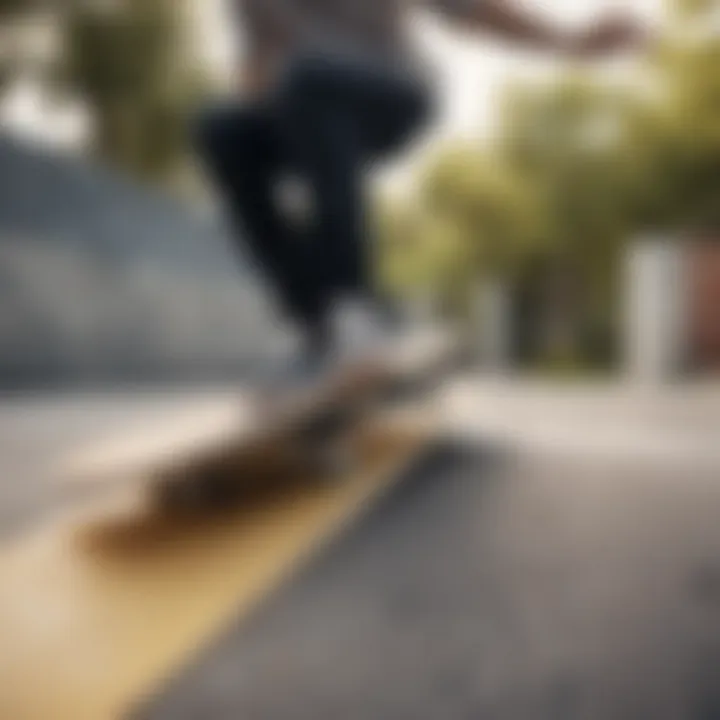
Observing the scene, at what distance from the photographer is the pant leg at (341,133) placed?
115 cm

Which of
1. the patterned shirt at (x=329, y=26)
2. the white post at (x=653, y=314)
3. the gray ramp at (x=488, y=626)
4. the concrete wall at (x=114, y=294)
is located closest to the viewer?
the gray ramp at (x=488, y=626)

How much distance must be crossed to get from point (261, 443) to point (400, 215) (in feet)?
2.07

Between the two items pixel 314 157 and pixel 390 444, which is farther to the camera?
pixel 390 444

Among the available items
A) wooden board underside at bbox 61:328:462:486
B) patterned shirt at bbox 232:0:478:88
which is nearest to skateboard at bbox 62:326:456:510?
wooden board underside at bbox 61:328:462:486

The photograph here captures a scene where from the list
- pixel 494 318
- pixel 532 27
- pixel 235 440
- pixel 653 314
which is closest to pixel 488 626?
pixel 235 440

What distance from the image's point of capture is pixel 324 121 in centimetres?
117

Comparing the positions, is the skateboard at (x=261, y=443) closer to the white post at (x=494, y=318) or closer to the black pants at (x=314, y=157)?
the black pants at (x=314, y=157)

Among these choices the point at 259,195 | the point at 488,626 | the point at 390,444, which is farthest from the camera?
the point at 390,444

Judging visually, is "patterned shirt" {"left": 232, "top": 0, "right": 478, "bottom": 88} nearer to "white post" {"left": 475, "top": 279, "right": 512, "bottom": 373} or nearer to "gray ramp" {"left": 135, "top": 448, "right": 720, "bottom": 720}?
"gray ramp" {"left": 135, "top": 448, "right": 720, "bottom": 720}

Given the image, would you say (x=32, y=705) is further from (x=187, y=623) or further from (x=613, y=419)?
(x=613, y=419)

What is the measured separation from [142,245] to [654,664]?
81.3 inches

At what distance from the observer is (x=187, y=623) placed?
0.62 metres

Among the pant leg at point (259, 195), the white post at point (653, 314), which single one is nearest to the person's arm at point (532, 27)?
the pant leg at point (259, 195)

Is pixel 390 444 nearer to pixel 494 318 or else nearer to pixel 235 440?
pixel 235 440
